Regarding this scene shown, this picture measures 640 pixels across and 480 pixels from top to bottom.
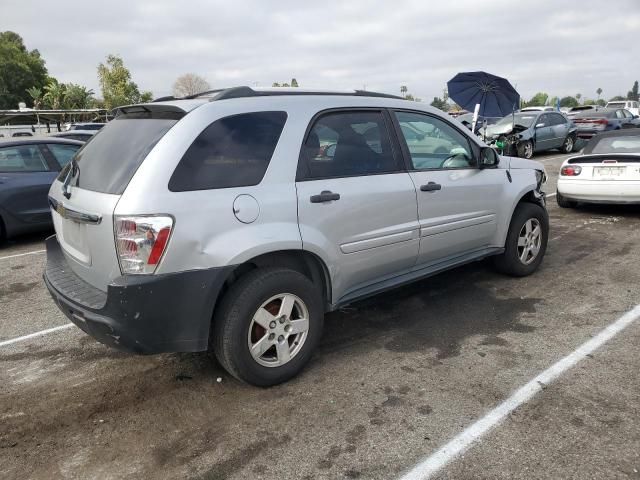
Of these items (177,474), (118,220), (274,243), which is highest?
(118,220)

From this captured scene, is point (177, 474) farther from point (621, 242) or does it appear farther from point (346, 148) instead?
point (621, 242)

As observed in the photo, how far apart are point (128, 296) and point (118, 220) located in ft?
1.32

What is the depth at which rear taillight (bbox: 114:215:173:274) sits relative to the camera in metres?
2.65

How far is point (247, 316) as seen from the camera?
2963 millimetres

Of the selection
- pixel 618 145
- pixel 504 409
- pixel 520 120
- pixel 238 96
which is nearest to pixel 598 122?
pixel 520 120

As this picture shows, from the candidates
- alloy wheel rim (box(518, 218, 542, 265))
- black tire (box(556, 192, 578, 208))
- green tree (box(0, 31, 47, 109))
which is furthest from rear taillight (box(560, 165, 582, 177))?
green tree (box(0, 31, 47, 109))

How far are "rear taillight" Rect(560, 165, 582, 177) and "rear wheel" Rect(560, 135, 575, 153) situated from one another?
10.1 m

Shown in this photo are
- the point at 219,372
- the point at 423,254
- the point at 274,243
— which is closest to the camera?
the point at 274,243

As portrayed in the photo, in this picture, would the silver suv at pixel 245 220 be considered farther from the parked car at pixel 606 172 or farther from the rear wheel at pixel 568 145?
the rear wheel at pixel 568 145

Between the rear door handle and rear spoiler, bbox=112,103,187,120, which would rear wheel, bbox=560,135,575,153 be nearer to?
the rear door handle

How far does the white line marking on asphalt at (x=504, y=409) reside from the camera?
8.02 feet

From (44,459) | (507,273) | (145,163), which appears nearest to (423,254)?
(507,273)

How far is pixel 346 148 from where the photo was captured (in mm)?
3553

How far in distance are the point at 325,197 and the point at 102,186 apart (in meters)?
1.34
